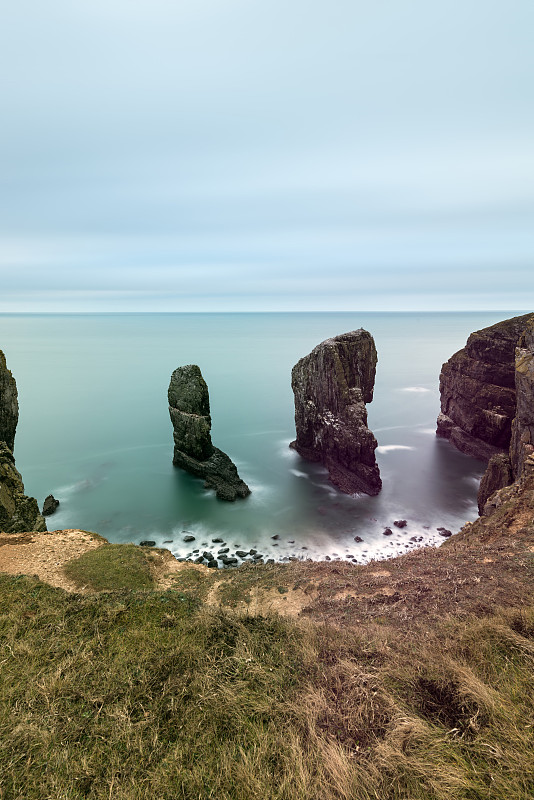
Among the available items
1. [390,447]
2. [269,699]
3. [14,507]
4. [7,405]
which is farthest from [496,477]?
[7,405]

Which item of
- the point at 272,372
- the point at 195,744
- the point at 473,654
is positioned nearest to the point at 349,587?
the point at 473,654

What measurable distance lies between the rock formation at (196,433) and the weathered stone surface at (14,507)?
740 inches

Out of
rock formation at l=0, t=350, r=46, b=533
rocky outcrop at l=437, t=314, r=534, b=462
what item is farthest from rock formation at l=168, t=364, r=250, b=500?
rocky outcrop at l=437, t=314, r=534, b=462

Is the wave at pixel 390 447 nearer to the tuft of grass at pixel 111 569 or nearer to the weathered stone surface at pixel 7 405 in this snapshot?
the tuft of grass at pixel 111 569

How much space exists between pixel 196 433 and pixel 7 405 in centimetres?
1871

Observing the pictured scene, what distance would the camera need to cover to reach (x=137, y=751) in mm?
6602

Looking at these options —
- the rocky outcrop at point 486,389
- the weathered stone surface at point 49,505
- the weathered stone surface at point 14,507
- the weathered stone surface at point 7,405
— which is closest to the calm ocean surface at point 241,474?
the weathered stone surface at point 49,505

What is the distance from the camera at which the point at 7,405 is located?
26422 millimetres

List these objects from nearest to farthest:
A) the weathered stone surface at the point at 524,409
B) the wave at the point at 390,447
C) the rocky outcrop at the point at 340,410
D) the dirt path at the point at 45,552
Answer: the dirt path at the point at 45,552 → the weathered stone surface at the point at 524,409 → the rocky outcrop at the point at 340,410 → the wave at the point at 390,447

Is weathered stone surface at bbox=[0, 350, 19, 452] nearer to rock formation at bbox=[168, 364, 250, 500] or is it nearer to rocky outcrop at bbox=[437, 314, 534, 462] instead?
rock formation at bbox=[168, 364, 250, 500]

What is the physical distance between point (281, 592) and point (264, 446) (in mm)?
37195

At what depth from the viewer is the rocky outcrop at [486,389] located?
146 feet

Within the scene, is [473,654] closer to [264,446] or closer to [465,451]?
[264,446]

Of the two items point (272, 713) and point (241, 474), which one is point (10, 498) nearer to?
point (272, 713)
